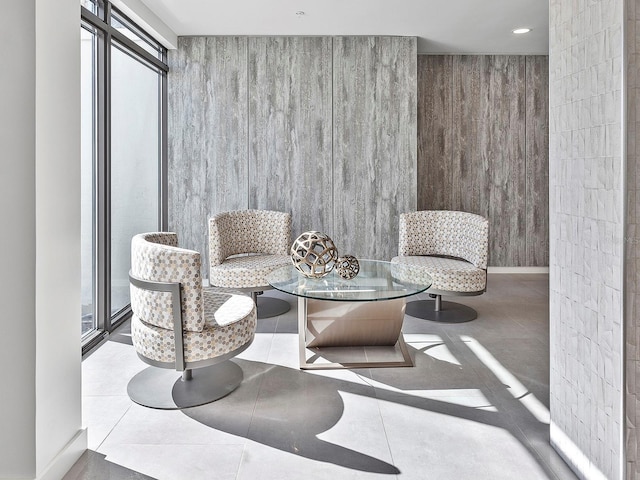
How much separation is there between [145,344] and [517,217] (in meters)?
5.02

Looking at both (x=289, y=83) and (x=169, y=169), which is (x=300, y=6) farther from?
(x=169, y=169)

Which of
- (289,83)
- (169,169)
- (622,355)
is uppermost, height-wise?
(289,83)

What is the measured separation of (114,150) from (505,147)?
4.55 metres

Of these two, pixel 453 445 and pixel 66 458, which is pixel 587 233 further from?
pixel 66 458

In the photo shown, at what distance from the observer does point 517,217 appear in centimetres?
602

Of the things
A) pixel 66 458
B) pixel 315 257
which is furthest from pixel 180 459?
pixel 315 257

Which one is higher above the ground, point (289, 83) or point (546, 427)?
point (289, 83)

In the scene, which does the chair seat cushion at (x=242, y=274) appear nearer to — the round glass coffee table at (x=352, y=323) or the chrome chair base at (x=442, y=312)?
the round glass coffee table at (x=352, y=323)

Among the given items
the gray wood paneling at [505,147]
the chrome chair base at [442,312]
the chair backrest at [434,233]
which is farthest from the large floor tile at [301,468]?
the gray wood paneling at [505,147]

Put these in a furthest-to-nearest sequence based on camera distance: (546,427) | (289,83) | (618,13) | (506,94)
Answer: (506,94)
(289,83)
(546,427)
(618,13)

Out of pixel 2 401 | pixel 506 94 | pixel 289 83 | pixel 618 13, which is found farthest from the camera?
pixel 506 94

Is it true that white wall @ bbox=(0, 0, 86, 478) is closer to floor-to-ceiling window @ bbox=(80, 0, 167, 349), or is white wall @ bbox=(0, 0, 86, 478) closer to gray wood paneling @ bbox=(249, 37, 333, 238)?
floor-to-ceiling window @ bbox=(80, 0, 167, 349)

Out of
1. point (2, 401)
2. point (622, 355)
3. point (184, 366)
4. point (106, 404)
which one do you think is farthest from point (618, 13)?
point (106, 404)

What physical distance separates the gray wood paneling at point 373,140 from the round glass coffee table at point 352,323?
1.90 m
